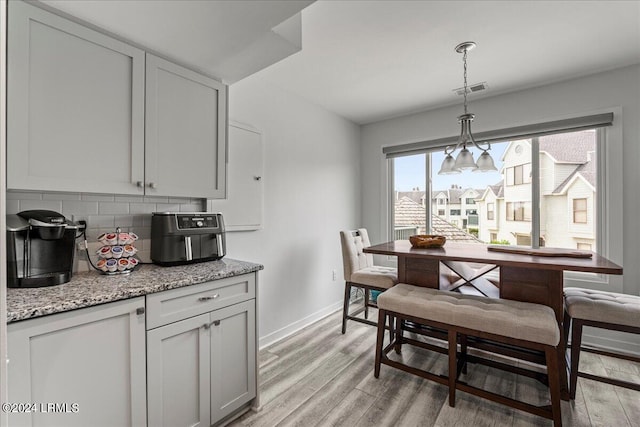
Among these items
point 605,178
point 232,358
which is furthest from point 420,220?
point 232,358

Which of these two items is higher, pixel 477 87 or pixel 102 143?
pixel 477 87

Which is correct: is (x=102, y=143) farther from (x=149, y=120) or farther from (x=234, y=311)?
(x=234, y=311)

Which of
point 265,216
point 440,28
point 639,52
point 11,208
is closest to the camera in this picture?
point 11,208

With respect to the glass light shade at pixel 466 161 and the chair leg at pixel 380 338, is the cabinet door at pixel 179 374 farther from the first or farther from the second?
the glass light shade at pixel 466 161

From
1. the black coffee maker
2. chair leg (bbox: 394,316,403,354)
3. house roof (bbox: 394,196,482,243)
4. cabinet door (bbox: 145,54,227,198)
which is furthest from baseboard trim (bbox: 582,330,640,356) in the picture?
the black coffee maker

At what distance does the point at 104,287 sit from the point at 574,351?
2654mm

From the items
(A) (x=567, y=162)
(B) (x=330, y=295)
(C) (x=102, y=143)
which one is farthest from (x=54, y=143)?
(A) (x=567, y=162)

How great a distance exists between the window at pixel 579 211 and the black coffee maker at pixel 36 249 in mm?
3824

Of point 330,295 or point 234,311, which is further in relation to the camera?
point 330,295

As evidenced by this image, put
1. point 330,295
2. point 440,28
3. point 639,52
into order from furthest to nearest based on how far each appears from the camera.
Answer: point 330,295, point 639,52, point 440,28

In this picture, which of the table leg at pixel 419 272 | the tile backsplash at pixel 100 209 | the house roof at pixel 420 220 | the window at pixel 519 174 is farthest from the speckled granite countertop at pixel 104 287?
the window at pixel 519 174

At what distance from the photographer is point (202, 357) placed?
1534 mm

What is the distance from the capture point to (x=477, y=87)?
2.88 m

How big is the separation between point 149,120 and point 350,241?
198 centimetres
